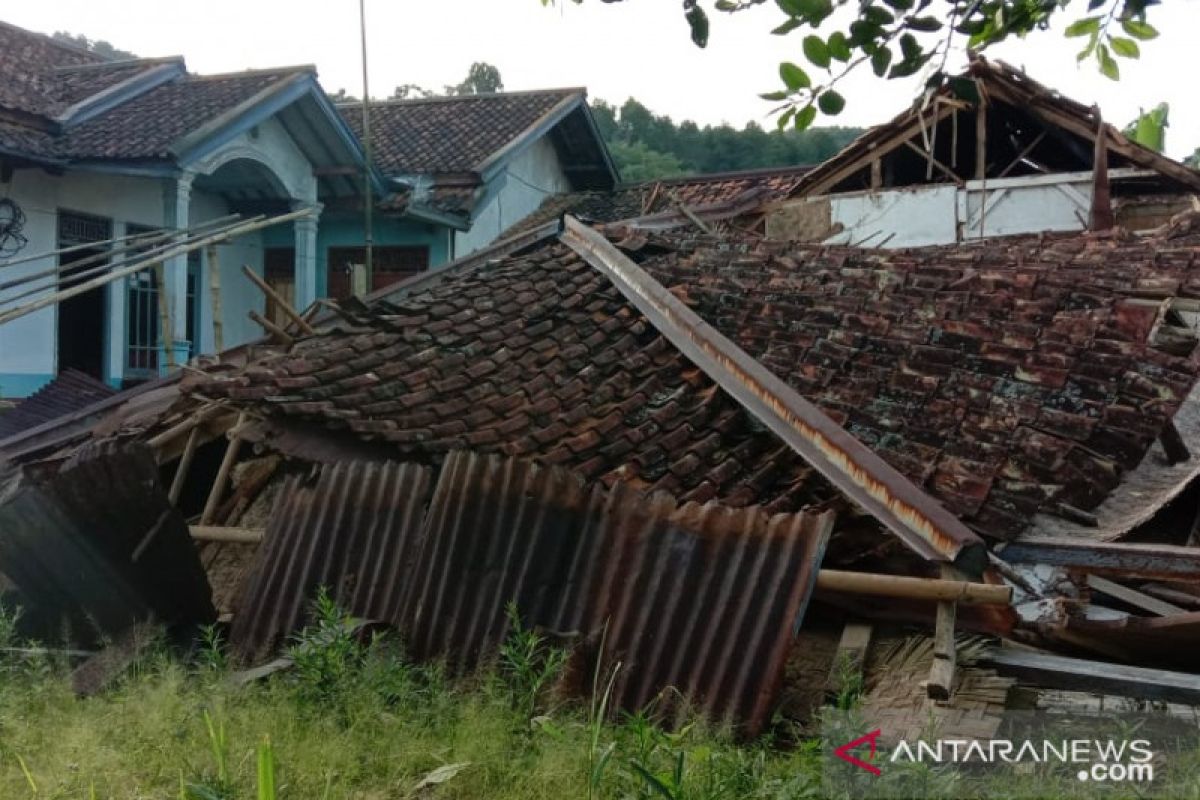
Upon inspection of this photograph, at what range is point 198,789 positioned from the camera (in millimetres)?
3361

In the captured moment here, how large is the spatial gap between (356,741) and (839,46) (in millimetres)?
2900

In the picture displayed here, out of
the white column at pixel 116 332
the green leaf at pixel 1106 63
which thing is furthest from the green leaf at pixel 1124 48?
the white column at pixel 116 332

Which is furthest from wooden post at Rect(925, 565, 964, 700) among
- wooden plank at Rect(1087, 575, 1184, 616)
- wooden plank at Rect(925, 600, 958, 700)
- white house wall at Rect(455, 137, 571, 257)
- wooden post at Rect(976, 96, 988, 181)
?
white house wall at Rect(455, 137, 571, 257)

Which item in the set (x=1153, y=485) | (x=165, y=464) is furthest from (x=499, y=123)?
(x=1153, y=485)

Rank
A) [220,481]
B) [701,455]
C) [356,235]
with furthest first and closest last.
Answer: [356,235] → [220,481] → [701,455]

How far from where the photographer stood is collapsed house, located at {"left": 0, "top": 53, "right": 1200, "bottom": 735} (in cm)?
456

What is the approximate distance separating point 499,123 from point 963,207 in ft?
30.6

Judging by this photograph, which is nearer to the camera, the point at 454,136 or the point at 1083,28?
the point at 1083,28

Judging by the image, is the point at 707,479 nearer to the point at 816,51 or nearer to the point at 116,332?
the point at 816,51

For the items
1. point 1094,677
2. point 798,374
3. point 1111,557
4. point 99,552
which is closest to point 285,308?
point 99,552

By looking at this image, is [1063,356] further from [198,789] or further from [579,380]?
[198,789]

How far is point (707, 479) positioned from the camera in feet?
18.2

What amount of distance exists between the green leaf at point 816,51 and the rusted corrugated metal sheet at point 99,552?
4.01 metres

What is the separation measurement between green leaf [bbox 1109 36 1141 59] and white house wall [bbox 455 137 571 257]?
14.1m
